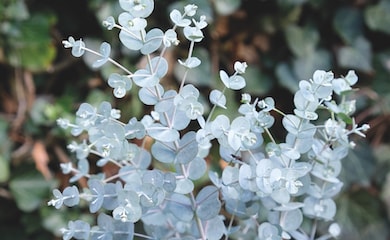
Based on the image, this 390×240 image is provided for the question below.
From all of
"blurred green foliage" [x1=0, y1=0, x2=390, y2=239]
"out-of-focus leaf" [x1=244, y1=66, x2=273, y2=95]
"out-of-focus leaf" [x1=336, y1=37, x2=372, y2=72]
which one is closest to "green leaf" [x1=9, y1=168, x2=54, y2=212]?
"blurred green foliage" [x1=0, y1=0, x2=390, y2=239]

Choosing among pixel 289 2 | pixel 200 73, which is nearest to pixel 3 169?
pixel 200 73

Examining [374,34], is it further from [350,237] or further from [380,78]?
→ [350,237]

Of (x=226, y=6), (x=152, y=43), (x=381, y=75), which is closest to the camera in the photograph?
(x=152, y=43)

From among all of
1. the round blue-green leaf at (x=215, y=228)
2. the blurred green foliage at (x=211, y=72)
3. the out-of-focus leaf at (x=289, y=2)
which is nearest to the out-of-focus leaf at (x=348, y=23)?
the blurred green foliage at (x=211, y=72)

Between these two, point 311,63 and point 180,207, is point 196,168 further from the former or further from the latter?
point 311,63

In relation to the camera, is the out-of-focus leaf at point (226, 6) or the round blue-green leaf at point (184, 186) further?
the out-of-focus leaf at point (226, 6)

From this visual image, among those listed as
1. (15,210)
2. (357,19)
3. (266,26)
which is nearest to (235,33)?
(266,26)

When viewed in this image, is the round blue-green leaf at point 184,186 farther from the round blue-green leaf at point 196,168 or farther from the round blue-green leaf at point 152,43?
the round blue-green leaf at point 152,43
